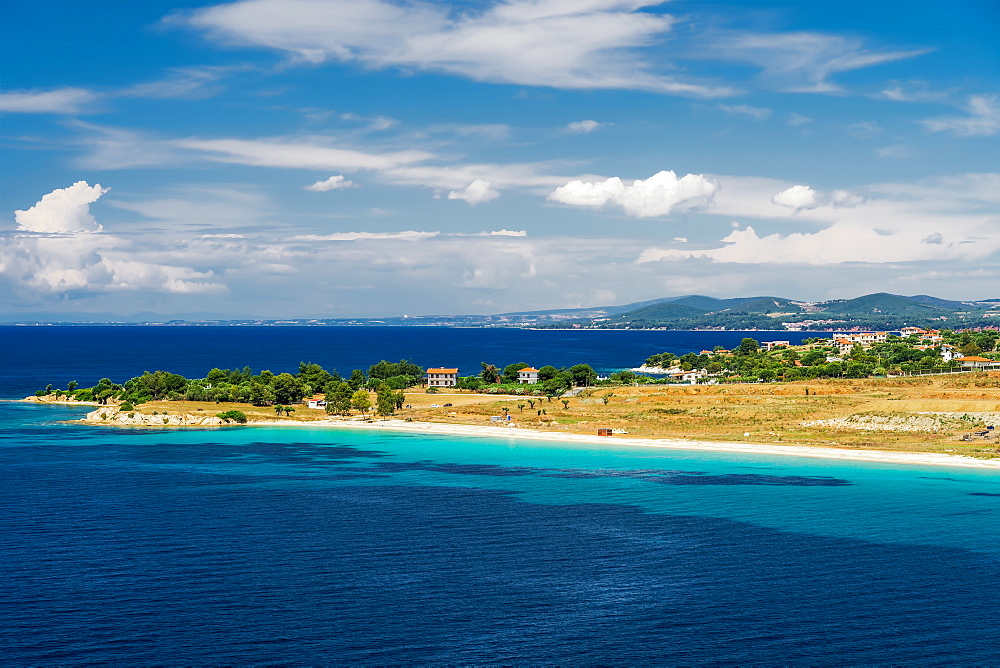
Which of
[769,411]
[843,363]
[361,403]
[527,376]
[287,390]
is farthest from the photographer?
[527,376]

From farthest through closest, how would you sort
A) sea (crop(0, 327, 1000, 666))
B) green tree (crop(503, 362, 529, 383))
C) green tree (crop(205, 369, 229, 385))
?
green tree (crop(503, 362, 529, 383)) < green tree (crop(205, 369, 229, 385)) < sea (crop(0, 327, 1000, 666))

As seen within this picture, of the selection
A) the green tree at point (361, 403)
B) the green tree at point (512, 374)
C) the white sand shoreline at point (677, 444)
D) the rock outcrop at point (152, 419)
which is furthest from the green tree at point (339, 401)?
the green tree at point (512, 374)

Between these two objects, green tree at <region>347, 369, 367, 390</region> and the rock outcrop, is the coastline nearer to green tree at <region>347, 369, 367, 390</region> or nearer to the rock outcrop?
the rock outcrop

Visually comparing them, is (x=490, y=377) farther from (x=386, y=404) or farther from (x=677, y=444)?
(x=677, y=444)

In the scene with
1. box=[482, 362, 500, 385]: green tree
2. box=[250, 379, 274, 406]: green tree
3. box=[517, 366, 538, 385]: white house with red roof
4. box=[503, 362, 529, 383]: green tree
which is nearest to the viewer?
box=[250, 379, 274, 406]: green tree

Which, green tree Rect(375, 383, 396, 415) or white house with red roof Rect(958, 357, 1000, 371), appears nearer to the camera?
green tree Rect(375, 383, 396, 415)

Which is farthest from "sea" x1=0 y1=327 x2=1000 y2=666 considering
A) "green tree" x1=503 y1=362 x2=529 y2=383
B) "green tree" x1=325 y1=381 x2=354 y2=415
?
"green tree" x1=503 y1=362 x2=529 y2=383

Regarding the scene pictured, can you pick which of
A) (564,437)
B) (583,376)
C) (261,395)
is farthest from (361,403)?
(583,376)
